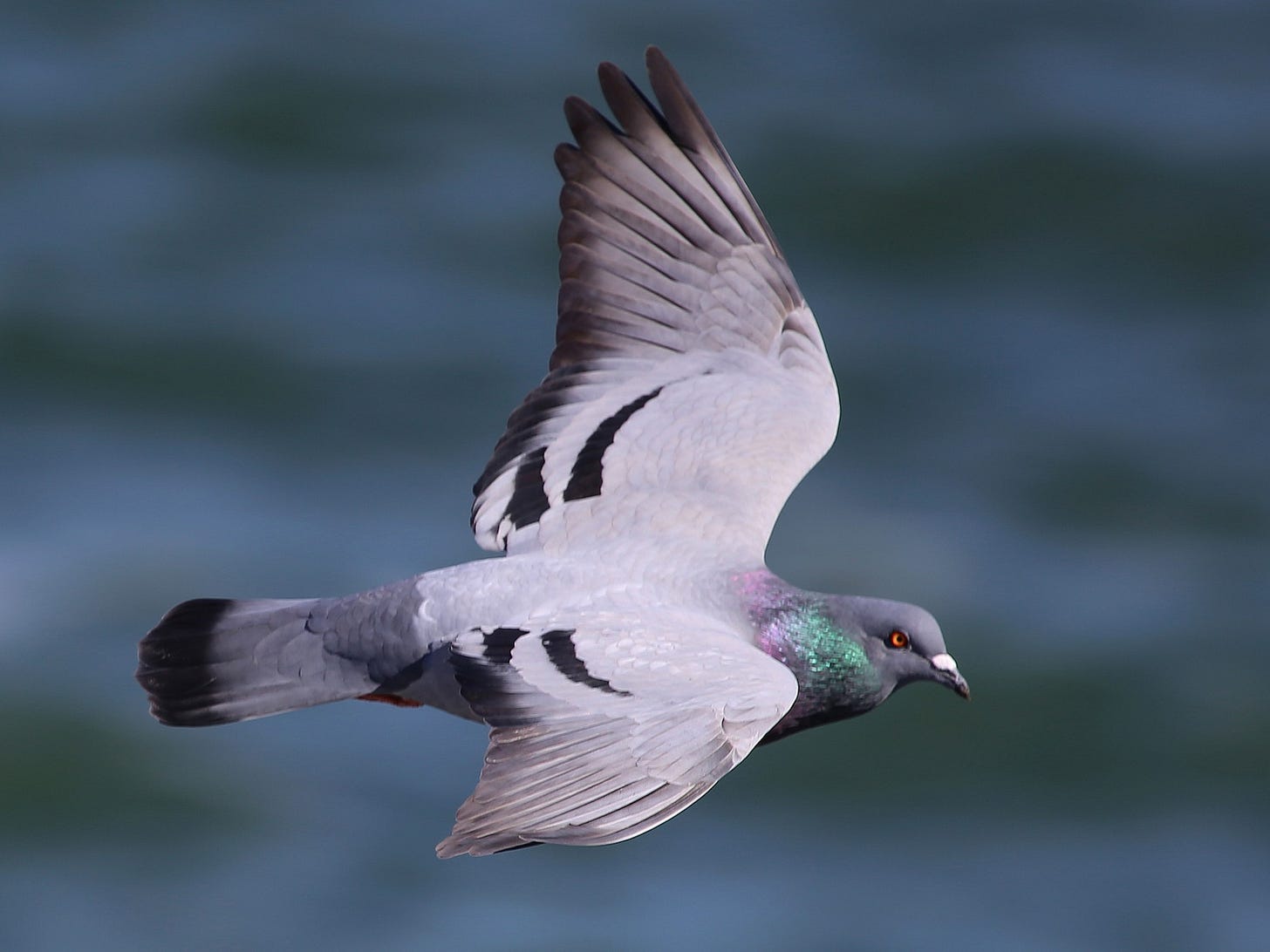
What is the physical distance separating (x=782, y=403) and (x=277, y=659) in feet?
7.83

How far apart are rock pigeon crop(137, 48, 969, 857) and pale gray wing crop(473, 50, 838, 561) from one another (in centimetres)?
1

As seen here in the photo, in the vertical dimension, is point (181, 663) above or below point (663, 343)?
below

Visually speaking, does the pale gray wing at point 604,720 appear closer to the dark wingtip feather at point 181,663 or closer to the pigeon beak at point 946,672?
the pigeon beak at point 946,672

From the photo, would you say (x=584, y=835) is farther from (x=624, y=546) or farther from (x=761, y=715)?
(x=624, y=546)

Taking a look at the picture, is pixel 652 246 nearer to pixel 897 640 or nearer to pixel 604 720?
pixel 897 640

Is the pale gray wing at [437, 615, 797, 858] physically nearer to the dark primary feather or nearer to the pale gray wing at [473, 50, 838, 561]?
the pale gray wing at [473, 50, 838, 561]

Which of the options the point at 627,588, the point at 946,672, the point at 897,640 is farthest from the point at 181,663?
the point at 946,672

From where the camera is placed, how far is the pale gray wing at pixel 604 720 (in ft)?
21.7

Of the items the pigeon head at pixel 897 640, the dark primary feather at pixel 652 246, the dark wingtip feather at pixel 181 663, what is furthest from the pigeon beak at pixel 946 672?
the dark wingtip feather at pixel 181 663

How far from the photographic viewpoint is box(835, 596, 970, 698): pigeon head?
26.6 feet

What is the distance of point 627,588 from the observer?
782 cm

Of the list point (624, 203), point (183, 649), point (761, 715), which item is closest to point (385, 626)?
point (183, 649)

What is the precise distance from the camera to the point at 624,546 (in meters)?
8.13

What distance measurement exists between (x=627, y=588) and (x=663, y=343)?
5.29 feet
